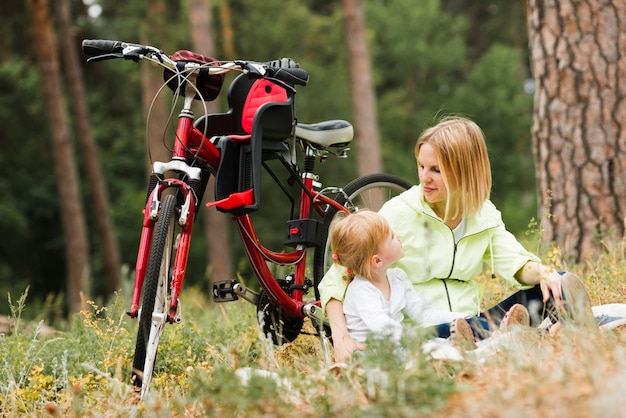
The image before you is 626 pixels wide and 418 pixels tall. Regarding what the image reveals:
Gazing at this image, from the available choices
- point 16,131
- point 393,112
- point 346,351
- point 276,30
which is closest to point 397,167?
point 393,112

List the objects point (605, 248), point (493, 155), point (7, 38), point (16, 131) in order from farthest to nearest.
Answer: point (16, 131)
point (7, 38)
point (605, 248)
point (493, 155)

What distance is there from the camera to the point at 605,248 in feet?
18.3

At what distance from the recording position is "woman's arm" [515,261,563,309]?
11.9ft

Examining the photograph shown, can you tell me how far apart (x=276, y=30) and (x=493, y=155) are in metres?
20.1

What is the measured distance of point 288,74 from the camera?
382 centimetres

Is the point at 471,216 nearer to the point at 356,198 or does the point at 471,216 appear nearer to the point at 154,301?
the point at 356,198

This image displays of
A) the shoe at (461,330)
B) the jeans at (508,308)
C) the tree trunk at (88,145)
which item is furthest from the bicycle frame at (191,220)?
the tree trunk at (88,145)

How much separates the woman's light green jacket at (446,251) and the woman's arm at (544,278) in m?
0.09

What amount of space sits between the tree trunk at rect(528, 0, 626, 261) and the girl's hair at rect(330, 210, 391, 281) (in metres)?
2.23

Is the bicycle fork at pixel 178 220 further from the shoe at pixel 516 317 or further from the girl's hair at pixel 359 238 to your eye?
the shoe at pixel 516 317

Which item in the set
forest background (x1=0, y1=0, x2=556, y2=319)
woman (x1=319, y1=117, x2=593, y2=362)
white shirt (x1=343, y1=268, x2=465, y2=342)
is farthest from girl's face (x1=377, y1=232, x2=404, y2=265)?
forest background (x1=0, y1=0, x2=556, y2=319)

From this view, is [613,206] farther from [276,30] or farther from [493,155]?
[276,30]

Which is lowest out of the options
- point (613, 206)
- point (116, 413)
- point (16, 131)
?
A: point (116, 413)

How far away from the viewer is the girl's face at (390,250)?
12.1 feet
